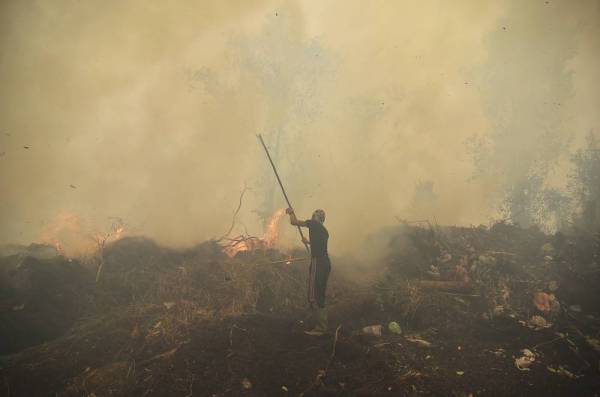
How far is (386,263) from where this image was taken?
437 inches

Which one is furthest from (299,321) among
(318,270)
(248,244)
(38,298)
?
(38,298)

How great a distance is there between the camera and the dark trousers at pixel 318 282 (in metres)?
7.05

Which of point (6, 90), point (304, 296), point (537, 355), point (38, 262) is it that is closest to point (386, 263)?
point (304, 296)

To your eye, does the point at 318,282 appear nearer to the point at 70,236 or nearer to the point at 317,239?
the point at 317,239

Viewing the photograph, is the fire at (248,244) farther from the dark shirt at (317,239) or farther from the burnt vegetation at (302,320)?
the dark shirt at (317,239)

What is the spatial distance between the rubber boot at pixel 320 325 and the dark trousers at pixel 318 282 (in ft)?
0.42

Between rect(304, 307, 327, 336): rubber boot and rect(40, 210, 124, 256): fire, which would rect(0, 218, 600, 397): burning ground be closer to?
rect(304, 307, 327, 336): rubber boot

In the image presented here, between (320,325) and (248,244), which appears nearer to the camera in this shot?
(320,325)

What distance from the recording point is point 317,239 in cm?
719

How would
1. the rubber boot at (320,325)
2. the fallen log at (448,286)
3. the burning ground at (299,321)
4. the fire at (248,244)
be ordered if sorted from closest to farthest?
the burning ground at (299,321) < the rubber boot at (320,325) < the fallen log at (448,286) < the fire at (248,244)

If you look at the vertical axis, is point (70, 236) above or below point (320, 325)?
above

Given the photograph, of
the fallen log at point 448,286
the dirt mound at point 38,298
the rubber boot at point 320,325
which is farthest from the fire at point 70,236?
the fallen log at point 448,286

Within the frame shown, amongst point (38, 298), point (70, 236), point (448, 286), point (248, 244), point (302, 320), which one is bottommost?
point (302, 320)

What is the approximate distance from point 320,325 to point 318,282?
2.46 feet
